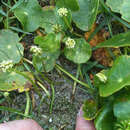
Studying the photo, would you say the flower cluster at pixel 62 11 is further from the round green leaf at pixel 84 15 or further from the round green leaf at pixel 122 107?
the round green leaf at pixel 122 107

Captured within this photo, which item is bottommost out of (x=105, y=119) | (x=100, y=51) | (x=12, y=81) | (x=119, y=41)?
(x=105, y=119)

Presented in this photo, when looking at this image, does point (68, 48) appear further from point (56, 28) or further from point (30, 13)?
point (30, 13)

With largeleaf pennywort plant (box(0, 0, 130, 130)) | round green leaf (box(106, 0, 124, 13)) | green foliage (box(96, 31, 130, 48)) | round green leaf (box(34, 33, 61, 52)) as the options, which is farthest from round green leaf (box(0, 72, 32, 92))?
round green leaf (box(106, 0, 124, 13))

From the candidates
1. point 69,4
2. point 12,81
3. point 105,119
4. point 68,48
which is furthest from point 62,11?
point 105,119

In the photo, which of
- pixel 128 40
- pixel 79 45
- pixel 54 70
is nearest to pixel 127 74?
pixel 128 40

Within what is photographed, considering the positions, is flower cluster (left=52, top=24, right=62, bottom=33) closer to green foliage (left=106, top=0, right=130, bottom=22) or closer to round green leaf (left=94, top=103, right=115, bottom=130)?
green foliage (left=106, top=0, right=130, bottom=22)

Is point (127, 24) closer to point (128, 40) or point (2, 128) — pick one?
point (128, 40)
